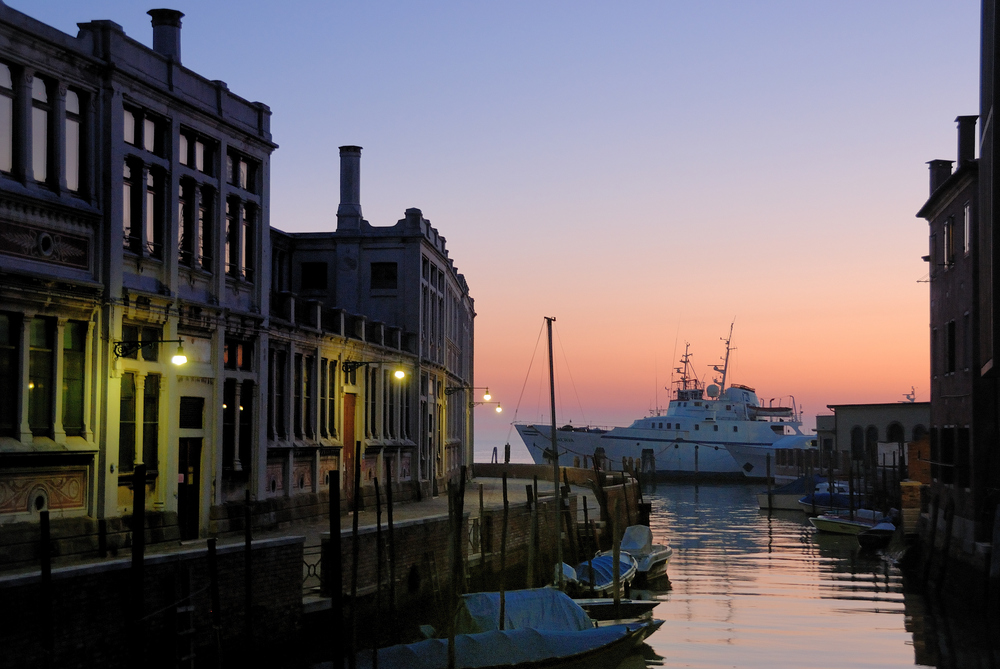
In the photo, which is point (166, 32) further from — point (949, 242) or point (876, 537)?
point (876, 537)

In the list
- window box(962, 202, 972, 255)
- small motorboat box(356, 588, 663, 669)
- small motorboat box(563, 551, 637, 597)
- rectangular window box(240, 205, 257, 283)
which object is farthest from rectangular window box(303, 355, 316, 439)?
window box(962, 202, 972, 255)

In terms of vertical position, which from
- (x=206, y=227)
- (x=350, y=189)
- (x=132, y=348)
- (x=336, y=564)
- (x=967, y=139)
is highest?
(x=967, y=139)

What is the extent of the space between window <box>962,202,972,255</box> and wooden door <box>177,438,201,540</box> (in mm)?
23808

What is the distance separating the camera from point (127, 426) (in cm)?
2252

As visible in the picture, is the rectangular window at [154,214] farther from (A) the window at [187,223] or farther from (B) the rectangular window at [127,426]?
(B) the rectangular window at [127,426]

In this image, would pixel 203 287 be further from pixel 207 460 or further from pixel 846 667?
pixel 846 667

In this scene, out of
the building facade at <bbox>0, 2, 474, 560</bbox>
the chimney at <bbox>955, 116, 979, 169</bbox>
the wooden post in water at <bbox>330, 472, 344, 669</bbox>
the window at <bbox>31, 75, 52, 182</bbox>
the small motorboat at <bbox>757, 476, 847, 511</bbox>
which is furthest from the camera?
the small motorboat at <bbox>757, 476, 847, 511</bbox>

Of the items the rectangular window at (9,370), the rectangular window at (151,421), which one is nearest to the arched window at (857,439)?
the rectangular window at (151,421)

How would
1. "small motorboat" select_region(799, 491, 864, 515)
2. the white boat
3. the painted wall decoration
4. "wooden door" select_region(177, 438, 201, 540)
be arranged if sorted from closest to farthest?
the painted wall decoration
"wooden door" select_region(177, 438, 201, 540)
the white boat
"small motorboat" select_region(799, 491, 864, 515)

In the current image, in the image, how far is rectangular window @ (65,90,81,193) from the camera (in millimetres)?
20906

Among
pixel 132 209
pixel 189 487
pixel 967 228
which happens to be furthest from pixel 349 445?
pixel 967 228

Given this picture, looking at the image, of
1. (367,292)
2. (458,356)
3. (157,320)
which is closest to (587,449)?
(458,356)

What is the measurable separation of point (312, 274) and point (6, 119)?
23.4 m

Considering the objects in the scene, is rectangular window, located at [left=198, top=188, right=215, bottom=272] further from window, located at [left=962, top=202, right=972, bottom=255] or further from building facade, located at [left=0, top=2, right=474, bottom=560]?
window, located at [left=962, top=202, right=972, bottom=255]
